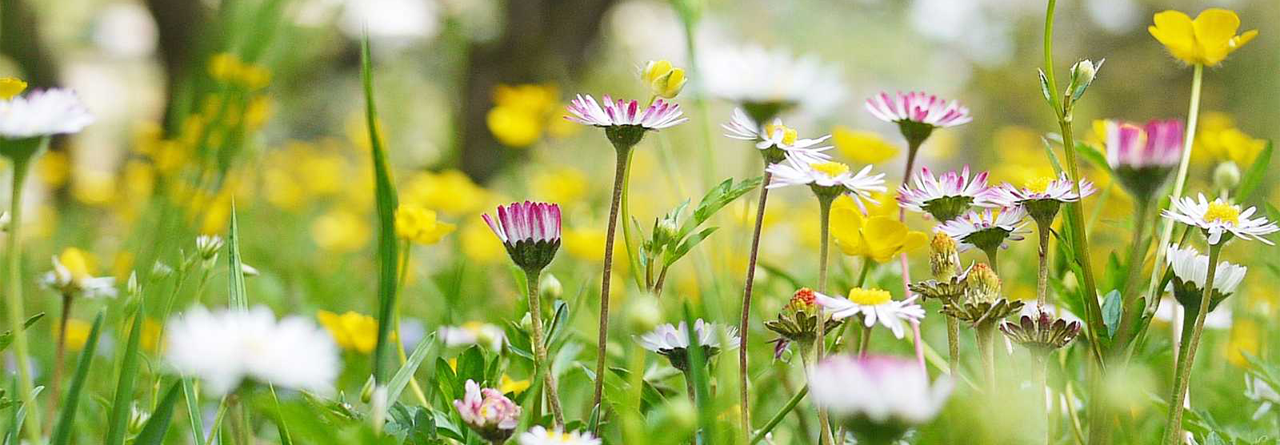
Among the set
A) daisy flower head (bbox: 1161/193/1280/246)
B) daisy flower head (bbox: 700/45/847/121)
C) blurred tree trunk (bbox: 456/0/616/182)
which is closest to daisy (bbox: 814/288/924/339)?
daisy flower head (bbox: 1161/193/1280/246)

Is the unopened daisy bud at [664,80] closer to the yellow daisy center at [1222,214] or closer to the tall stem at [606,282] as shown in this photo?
the tall stem at [606,282]

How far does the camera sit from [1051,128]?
282cm

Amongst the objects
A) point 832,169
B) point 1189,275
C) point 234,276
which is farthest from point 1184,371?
point 234,276

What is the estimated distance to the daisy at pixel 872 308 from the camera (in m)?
0.35

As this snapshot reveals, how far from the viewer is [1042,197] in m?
0.38

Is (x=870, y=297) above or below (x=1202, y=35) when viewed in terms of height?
below

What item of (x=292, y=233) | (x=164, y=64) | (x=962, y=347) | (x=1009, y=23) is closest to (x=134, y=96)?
(x=164, y=64)

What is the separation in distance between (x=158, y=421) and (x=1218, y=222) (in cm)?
40

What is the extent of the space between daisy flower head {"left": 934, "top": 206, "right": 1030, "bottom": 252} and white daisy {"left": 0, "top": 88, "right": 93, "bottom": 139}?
1.08 ft

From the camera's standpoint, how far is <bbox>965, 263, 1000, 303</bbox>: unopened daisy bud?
37 centimetres

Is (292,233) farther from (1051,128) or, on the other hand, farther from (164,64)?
(1051,128)

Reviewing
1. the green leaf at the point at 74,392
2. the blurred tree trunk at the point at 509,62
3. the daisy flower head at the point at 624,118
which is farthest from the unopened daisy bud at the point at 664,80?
the blurred tree trunk at the point at 509,62

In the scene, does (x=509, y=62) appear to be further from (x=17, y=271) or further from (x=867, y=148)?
(x=17, y=271)

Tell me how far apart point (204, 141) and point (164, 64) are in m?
3.29
